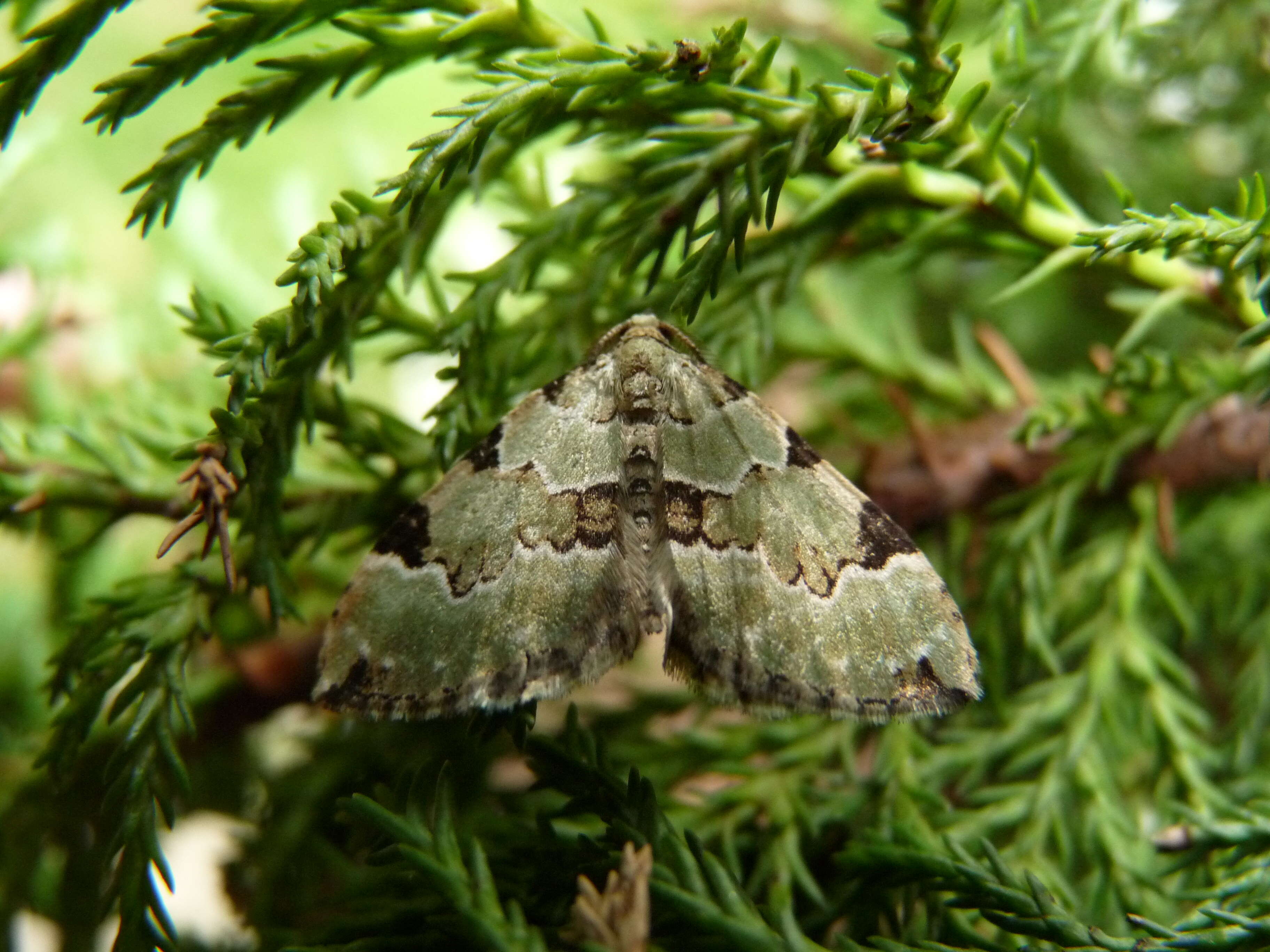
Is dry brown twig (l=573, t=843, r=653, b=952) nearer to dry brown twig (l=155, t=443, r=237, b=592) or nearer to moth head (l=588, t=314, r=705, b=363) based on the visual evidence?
dry brown twig (l=155, t=443, r=237, b=592)

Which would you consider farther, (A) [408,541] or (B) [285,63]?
(A) [408,541]

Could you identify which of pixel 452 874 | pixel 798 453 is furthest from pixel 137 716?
pixel 798 453

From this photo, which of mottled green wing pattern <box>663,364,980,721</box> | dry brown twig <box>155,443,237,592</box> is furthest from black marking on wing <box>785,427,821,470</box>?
dry brown twig <box>155,443,237,592</box>

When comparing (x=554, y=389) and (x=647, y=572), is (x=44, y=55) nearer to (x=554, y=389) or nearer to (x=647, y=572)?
(x=554, y=389)

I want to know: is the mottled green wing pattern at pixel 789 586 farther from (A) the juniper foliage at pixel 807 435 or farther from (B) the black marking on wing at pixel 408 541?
(B) the black marking on wing at pixel 408 541

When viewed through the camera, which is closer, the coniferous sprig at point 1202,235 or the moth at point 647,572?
the coniferous sprig at point 1202,235

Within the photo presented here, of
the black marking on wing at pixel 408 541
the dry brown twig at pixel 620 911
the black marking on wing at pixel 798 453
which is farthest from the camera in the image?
the black marking on wing at pixel 798 453

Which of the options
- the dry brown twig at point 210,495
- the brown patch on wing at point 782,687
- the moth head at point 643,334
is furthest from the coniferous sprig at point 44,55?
the brown patch on wing at point 782,687
